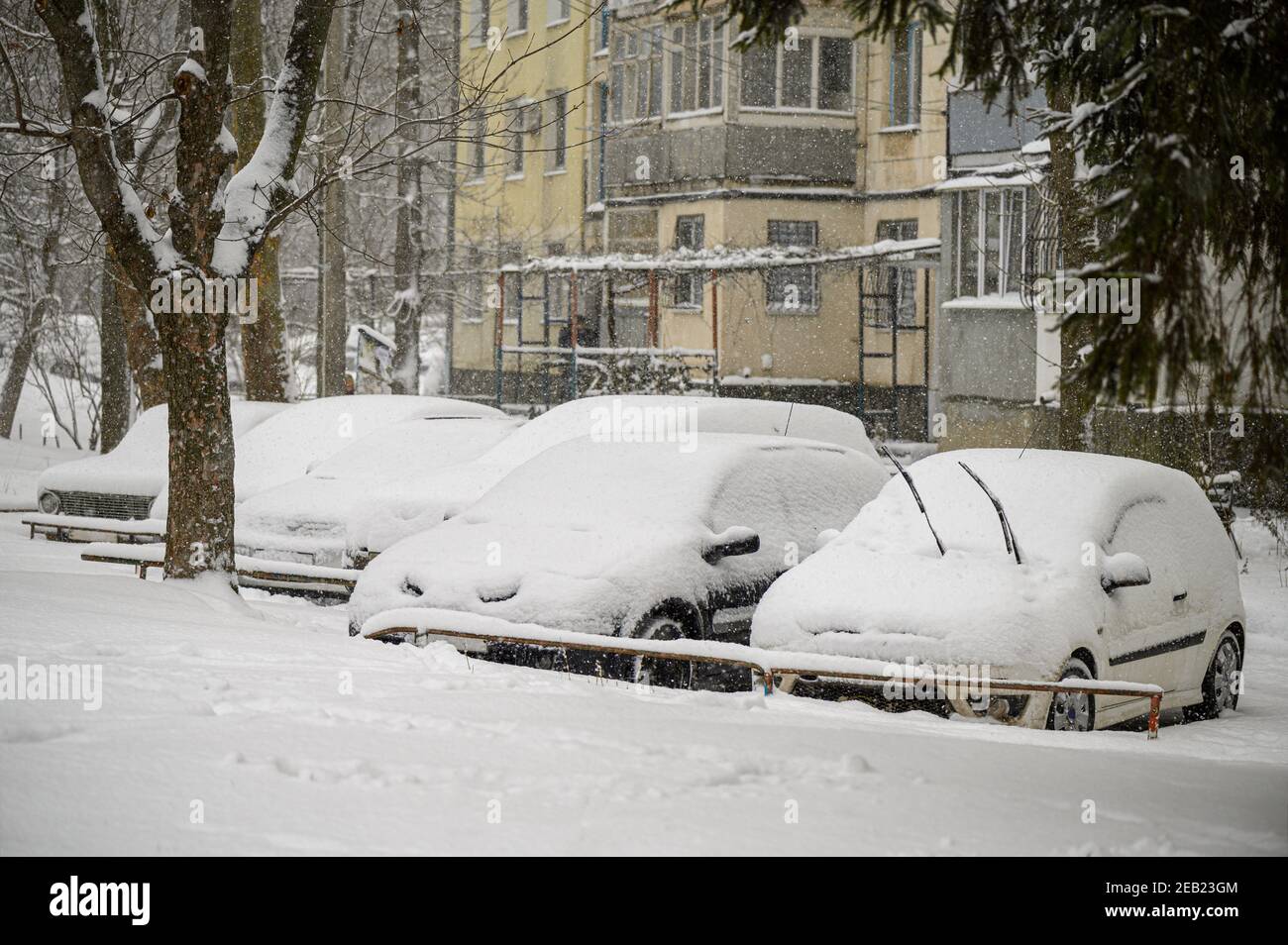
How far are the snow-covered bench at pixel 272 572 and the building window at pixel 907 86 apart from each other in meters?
21.3

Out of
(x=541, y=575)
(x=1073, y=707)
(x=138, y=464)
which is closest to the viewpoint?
(x=1073, y=707)

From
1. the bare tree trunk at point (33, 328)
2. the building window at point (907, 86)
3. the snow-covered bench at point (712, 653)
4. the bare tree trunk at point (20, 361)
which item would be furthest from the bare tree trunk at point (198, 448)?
the building window at point (907, 86)

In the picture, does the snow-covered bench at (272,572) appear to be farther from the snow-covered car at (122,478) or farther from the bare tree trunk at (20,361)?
the bare tree trunk at (20,361)

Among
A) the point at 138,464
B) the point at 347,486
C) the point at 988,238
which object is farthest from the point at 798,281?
the point at 347,486

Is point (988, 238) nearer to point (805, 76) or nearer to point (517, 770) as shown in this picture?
point (805, 76)

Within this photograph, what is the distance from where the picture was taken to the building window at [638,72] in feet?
105

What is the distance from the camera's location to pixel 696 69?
99.9ft

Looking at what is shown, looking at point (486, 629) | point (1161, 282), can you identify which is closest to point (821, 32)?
point (486, 629)

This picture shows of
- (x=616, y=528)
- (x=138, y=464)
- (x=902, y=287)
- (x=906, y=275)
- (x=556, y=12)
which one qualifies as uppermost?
(x=556, y=12)

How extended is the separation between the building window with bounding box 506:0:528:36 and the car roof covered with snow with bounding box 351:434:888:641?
3316 centimetres

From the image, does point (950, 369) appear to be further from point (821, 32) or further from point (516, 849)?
point (516, 849)

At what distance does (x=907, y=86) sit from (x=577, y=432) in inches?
779
